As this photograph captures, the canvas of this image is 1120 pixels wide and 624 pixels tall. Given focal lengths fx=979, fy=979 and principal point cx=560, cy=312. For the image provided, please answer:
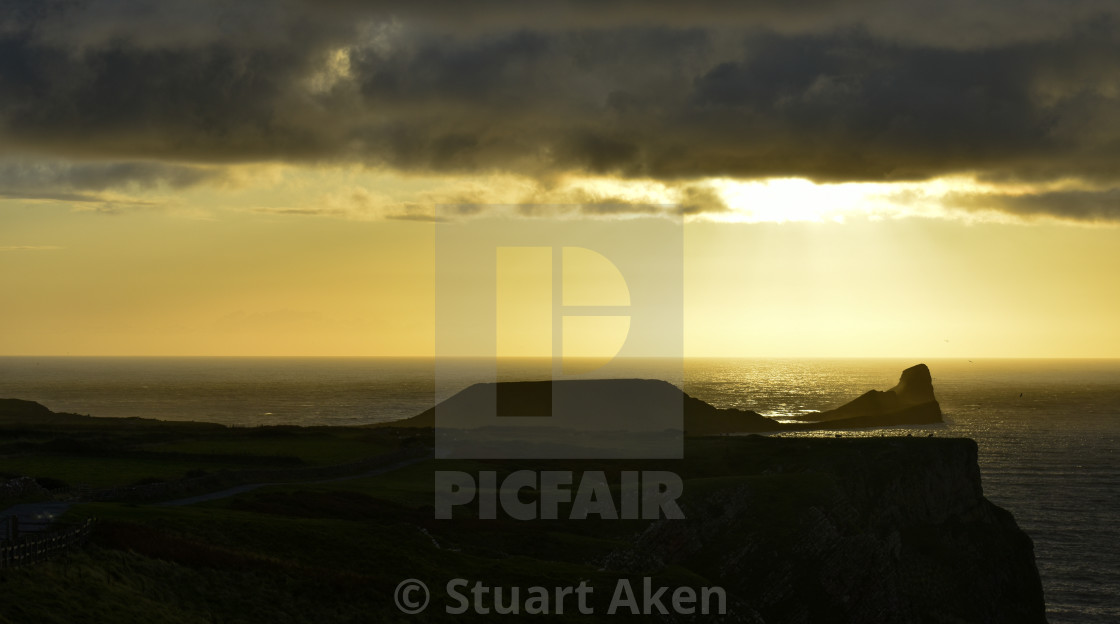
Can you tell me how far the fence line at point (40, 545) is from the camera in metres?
27.5

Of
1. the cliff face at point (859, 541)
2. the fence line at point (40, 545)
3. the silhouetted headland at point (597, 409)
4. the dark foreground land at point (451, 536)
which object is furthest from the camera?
the silhouetted headland at point (597, 409)

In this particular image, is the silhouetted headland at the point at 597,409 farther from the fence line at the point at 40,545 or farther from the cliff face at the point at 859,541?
the fence line at the point at 40,545

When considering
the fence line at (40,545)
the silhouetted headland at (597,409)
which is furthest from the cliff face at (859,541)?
the silhouetted headland at (597,409)

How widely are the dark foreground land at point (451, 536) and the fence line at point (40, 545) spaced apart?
438 mm

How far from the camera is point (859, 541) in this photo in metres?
59.8

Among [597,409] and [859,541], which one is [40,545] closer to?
[859,541]

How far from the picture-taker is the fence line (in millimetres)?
27456

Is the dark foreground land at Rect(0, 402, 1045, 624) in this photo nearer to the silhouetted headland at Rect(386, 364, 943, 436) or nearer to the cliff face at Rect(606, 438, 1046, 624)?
the cliff face at Rect(606, 438, 1046, 624)

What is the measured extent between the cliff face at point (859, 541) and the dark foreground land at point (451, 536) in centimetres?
14

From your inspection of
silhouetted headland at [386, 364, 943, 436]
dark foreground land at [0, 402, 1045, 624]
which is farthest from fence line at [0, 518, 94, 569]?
silhouetted headland at [386, 364, 943, 436]

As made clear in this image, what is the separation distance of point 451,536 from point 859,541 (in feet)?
84.6

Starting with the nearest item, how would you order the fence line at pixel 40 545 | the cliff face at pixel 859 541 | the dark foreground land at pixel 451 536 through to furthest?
the fence line at pixel 40 545, the dark foreground land at pixel 451 536, the cliff face at pixel 859 541

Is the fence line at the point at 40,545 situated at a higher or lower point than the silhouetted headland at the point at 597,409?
higher

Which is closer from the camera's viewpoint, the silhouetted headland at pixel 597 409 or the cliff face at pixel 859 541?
the cliff face at pixel 859 541
